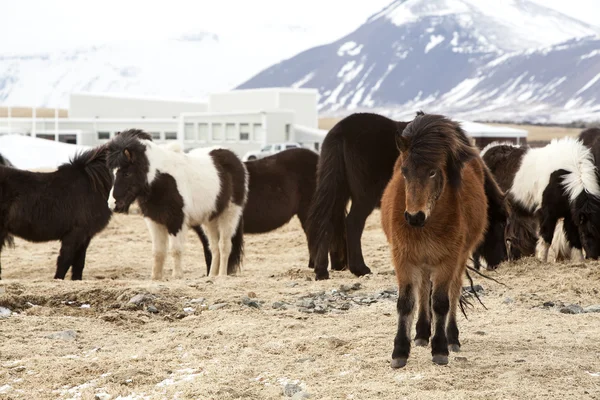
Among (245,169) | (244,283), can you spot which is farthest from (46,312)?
(245,169)

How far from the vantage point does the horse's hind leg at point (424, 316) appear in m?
5.62

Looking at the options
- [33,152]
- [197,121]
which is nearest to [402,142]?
[33,152]

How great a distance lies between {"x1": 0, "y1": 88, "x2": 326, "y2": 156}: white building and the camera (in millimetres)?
68312

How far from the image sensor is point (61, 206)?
10578mm

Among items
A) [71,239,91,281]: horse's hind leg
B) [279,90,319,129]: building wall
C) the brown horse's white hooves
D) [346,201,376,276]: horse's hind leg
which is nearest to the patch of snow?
[71,239,91,281]: horse's hind leg

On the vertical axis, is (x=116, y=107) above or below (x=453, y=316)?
below

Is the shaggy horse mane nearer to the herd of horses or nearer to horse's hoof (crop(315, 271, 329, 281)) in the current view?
the herd of horses

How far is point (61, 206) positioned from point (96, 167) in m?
0.71

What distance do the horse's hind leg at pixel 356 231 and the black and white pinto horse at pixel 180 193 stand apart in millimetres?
2275

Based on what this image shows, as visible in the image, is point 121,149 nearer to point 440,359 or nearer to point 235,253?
point 235,253

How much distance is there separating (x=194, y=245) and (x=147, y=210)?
5.35 metres

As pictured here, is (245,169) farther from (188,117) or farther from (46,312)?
(188,117)

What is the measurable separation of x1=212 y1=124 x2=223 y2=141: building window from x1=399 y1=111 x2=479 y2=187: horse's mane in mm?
63861

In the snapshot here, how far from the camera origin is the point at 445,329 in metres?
5.46
